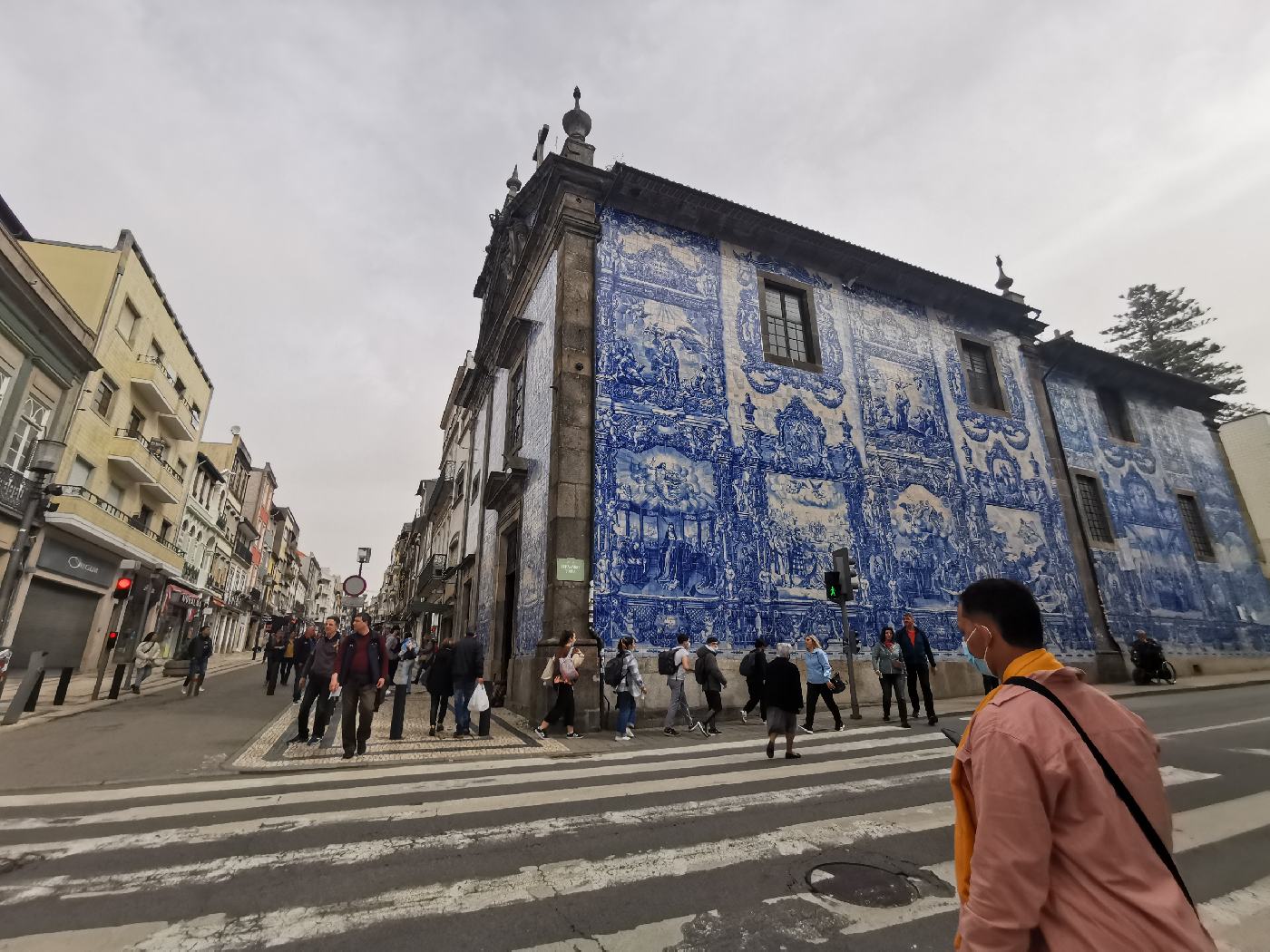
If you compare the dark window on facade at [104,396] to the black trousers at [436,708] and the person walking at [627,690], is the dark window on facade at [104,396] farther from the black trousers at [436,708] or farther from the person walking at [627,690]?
A: the person walking at [627,690]

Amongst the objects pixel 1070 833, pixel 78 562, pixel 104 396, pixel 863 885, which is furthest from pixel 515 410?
pixel 1070 833

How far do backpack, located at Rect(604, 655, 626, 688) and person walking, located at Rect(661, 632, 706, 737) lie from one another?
0.94 meters

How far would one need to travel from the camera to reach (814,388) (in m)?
14.6

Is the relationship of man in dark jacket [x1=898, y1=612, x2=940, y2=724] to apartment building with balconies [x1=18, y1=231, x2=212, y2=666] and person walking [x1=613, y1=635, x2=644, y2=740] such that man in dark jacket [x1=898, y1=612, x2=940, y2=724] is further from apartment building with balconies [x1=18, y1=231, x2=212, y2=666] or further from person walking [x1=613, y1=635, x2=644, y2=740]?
apartment building with balconies [x1=18, y1=231, x2=212, y2=666]

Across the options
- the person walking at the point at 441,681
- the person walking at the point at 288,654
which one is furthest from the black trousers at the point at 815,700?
the person walking at the point at 288,654

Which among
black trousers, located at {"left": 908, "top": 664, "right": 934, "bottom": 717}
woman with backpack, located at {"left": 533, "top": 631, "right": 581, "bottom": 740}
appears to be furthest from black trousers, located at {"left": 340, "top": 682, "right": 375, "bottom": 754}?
black trousers, located at {"left": 908, "top": 664, "right": 934, "bottom": 717}

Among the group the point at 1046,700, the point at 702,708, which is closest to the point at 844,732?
the point at 702,708

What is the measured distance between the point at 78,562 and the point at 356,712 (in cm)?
1832

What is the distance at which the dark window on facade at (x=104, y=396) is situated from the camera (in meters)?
19.6

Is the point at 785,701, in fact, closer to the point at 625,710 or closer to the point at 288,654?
the point at 625,710

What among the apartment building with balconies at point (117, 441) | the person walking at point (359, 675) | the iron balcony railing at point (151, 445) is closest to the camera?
the person walking at point (359, 675)

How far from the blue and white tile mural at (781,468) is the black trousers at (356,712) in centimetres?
414

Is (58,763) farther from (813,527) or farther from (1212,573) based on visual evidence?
(1212,573)

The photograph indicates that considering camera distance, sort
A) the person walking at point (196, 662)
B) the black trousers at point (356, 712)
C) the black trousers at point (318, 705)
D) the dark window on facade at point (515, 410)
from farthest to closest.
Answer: the dark window on facade at point (515, 410) < the person walking at point (196, 662) < the black trousers at point (318, 705) < the black trousers at point (356, 712)
